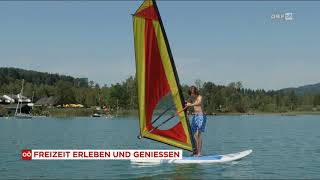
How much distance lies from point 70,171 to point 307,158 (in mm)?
10598

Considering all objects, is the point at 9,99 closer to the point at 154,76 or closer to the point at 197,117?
the point at 197,117

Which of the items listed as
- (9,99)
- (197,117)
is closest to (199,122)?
(197,117)

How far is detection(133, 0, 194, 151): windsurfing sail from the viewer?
55.0 ft

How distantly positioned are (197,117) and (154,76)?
2.23 meters

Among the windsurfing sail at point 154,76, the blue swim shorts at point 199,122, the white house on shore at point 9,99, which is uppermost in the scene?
the white house on shore at point 9,99

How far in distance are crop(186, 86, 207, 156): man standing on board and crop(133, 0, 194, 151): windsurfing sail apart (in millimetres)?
374

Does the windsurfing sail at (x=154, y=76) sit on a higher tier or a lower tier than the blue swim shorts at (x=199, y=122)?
higher

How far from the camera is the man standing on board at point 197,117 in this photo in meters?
17.5

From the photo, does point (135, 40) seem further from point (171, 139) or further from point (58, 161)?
point (58, 161)

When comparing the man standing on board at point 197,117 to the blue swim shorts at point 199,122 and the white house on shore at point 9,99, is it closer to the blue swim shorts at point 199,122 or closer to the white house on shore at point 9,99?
the blue swim shorts at point 199,122

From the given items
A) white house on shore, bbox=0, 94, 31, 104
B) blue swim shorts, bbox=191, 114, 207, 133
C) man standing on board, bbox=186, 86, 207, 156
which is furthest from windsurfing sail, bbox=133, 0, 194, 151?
white house on shore, bbox=0, 94, 31, 104

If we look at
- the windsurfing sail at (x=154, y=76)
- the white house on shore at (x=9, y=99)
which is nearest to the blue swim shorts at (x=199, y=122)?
the windsurfing sail at (x=154, y=76)

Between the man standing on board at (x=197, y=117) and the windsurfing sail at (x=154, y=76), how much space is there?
374mm

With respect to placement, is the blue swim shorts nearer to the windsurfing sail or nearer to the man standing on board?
the man standing on board
